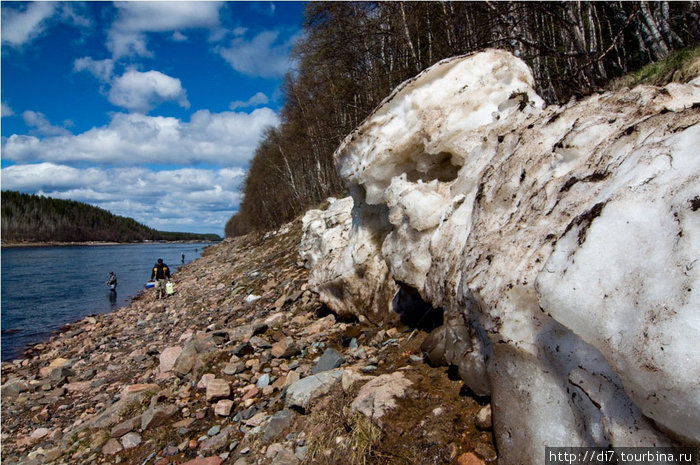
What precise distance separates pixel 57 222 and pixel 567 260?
149m

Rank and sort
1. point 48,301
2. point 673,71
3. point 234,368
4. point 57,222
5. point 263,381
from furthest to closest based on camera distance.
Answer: point 57,222
point 48,301
point 673,71
point 234,368
point 263,381

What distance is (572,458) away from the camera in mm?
2008

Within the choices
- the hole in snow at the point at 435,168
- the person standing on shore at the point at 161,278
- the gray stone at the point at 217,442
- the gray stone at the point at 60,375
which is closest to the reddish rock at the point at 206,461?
the gray stone at the point at 217,442

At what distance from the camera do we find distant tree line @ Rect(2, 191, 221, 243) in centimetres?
11106

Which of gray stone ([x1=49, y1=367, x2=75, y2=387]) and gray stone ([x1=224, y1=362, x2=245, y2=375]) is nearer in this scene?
gray stone ([x1=224, y1=362, x2=245, y2=375])

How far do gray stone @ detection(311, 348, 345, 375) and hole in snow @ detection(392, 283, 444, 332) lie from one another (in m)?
0.94

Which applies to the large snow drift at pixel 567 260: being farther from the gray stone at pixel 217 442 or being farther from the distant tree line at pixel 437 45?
the gray stone at pixel 217 442

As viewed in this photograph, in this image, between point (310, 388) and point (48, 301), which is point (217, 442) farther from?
point (48, 301)

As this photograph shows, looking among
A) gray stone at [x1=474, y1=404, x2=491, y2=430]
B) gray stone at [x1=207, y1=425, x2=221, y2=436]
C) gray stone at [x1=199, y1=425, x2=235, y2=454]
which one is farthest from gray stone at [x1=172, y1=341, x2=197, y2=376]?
gray stone at [x1=474, y1=404, x2=491, y2=430]

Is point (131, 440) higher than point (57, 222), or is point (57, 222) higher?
point (57, 222)

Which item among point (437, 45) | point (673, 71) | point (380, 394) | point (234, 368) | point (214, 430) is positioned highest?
point (437, 45)

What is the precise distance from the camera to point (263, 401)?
441cm

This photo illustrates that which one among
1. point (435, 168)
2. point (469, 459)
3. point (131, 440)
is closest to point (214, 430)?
point (131, 440)

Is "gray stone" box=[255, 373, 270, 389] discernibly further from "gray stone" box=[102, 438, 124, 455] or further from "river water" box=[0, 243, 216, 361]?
"river water" box=[0, 243, 216, 361]
